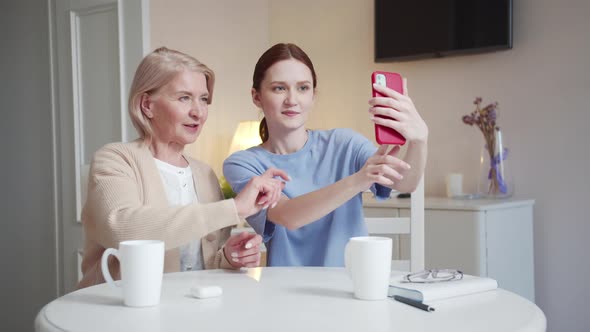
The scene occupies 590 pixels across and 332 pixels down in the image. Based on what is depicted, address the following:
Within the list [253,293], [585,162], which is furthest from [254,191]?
[585,162]

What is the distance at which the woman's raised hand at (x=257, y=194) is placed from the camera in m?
1.47

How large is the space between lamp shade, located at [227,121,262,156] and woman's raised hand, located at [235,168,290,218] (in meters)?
1.96

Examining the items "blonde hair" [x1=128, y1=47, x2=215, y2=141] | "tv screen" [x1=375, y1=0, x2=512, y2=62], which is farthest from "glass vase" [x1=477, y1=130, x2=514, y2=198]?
"blonde hair" [x1=128, y1=47, x2=215, y2=141]

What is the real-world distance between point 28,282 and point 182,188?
210 centimetres

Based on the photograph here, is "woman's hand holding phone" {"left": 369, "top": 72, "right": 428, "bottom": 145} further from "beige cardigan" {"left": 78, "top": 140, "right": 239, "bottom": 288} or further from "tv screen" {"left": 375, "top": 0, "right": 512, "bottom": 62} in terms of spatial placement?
"tv screen" {"left": 375, "top": 0, "right": 512, "bottom": 62}

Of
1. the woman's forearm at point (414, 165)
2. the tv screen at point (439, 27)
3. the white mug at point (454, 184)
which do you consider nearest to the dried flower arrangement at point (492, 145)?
the white mug at point (454, 184)

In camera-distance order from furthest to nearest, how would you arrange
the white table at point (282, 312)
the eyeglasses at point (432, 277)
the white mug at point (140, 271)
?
the eyeglasses at point (432, 277)
the white mug at point (140, 271)
the white table at point (282, 312)

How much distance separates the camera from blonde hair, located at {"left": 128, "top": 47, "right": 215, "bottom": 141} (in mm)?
1772

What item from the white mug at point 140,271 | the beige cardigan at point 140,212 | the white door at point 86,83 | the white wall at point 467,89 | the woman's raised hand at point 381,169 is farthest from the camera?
the white wall at point 467,89

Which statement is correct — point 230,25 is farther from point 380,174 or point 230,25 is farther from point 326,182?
point 380,174

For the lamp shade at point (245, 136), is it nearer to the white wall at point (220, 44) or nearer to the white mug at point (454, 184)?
the white wall at point (220, 44)

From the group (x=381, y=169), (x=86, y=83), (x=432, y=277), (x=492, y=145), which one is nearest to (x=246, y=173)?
(x=381, y=169)

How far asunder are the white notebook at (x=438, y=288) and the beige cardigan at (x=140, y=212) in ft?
1.27

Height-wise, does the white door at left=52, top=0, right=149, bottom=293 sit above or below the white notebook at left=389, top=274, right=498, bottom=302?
above
